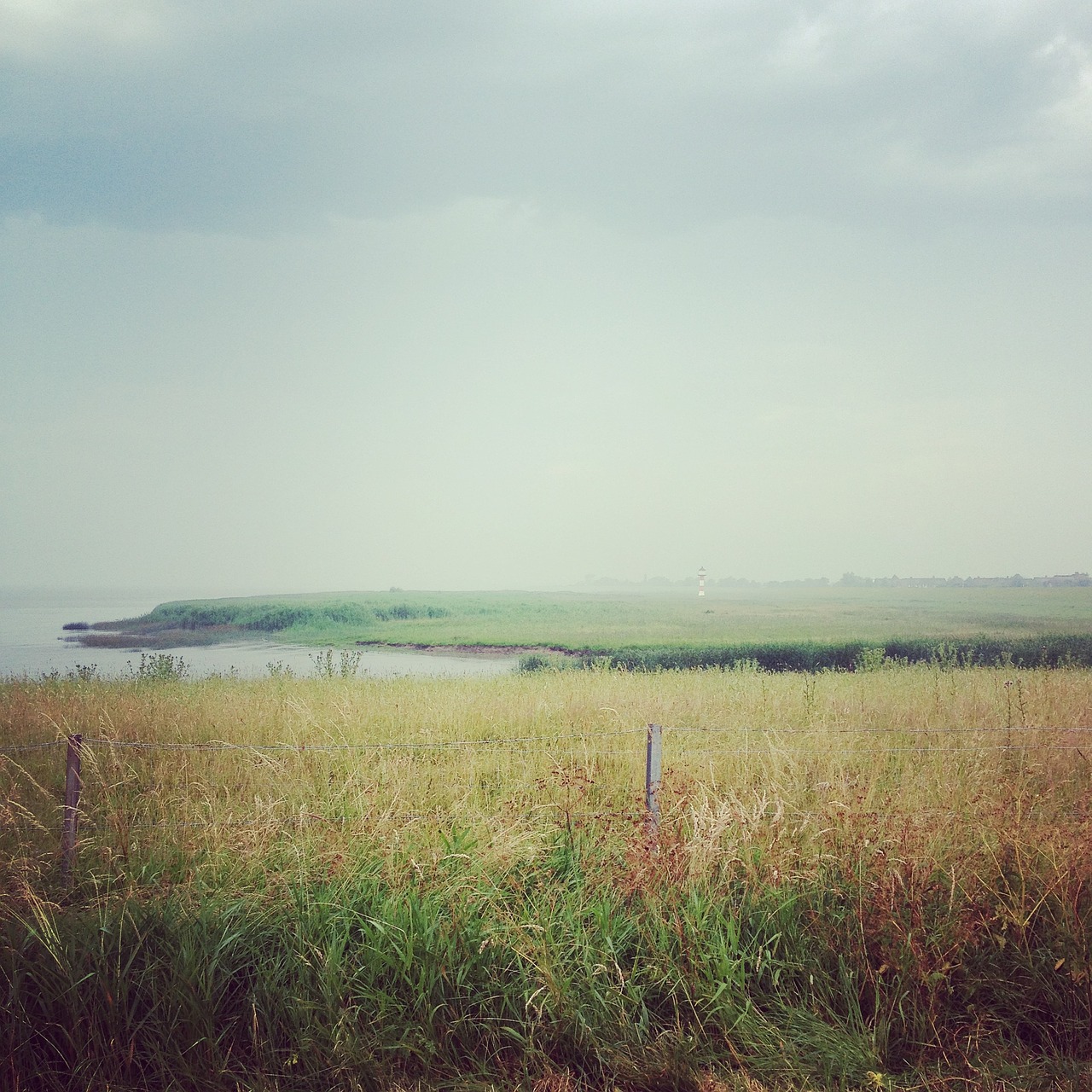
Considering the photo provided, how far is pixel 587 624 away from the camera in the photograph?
146 feet

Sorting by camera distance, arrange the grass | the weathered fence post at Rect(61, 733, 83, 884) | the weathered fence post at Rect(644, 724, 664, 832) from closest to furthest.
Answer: the weathered fence post at Rect(61, 733, 83, 884)
the weathered fence post at Rect(644, 724, 664, 832)
the grass

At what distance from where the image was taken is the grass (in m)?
32.9

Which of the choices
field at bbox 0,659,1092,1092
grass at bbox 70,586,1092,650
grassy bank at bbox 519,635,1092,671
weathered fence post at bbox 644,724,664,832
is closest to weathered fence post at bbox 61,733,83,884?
field at bbox 0,659,1092,1092

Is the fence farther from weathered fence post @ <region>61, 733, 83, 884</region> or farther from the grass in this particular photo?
the grass

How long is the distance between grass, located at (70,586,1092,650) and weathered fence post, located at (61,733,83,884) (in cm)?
2225

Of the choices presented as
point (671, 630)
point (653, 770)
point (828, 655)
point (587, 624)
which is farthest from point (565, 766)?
point (587, 624)

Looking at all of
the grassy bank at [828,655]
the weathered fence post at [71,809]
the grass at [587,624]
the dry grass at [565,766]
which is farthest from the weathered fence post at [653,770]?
the grass at [587,624]

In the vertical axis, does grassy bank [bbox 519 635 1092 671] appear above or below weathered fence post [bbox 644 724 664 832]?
below

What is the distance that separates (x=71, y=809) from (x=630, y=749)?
541cm

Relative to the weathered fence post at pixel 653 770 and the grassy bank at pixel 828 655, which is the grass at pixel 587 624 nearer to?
the grassy bank at pixel 828 655

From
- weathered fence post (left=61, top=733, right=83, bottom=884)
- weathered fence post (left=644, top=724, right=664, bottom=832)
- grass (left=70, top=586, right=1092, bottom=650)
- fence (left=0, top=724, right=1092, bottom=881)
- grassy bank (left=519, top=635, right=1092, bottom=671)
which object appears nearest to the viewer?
weathered fence post (left=61, top=733, right=83, bottom=884)

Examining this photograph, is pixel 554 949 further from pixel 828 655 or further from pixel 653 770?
pixel 828 655

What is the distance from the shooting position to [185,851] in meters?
5.51

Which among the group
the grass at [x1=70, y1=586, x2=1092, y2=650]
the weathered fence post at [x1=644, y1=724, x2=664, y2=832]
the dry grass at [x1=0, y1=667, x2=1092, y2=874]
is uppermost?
the weathered fence post at [x1=644, y1=724, x2=664, y2=832]
